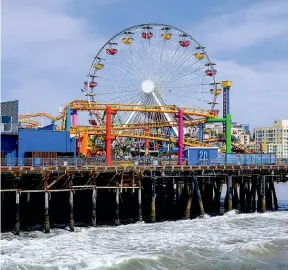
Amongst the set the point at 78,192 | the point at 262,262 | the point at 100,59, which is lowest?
the point at 262,262

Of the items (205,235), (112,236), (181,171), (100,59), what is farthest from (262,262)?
(100,59)

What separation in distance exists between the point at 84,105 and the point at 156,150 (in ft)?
61.3

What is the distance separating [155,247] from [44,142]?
59.1 feet

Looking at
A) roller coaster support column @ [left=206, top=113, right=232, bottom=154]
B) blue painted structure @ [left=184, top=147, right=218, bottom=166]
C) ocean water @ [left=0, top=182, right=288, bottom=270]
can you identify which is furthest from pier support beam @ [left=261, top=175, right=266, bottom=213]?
roller coaster support column @ [left=206, top=113, right=232, bottom=154]

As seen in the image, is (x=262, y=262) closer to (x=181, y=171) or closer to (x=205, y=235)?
(x=205, y=235)

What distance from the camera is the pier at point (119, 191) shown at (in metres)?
41.2

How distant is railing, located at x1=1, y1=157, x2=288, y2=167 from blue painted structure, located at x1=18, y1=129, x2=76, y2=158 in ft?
8.77

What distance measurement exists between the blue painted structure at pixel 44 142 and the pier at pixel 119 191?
3167 mm

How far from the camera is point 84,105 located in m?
64.1

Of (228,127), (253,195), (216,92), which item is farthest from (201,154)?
(216,92)

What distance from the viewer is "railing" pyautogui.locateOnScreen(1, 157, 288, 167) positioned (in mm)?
42812

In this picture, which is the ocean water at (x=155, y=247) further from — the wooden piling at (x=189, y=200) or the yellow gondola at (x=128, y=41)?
the yellow gondola at (x=128, y=41)

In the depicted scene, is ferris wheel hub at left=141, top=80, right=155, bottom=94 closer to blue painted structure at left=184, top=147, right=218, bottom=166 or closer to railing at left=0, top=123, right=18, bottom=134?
blue painted structure at left=184, top=147, right=218, bottom=166

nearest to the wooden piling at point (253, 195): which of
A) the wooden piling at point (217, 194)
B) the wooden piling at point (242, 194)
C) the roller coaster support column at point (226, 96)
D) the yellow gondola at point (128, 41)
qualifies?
the wooden piling at point (242, 194)
